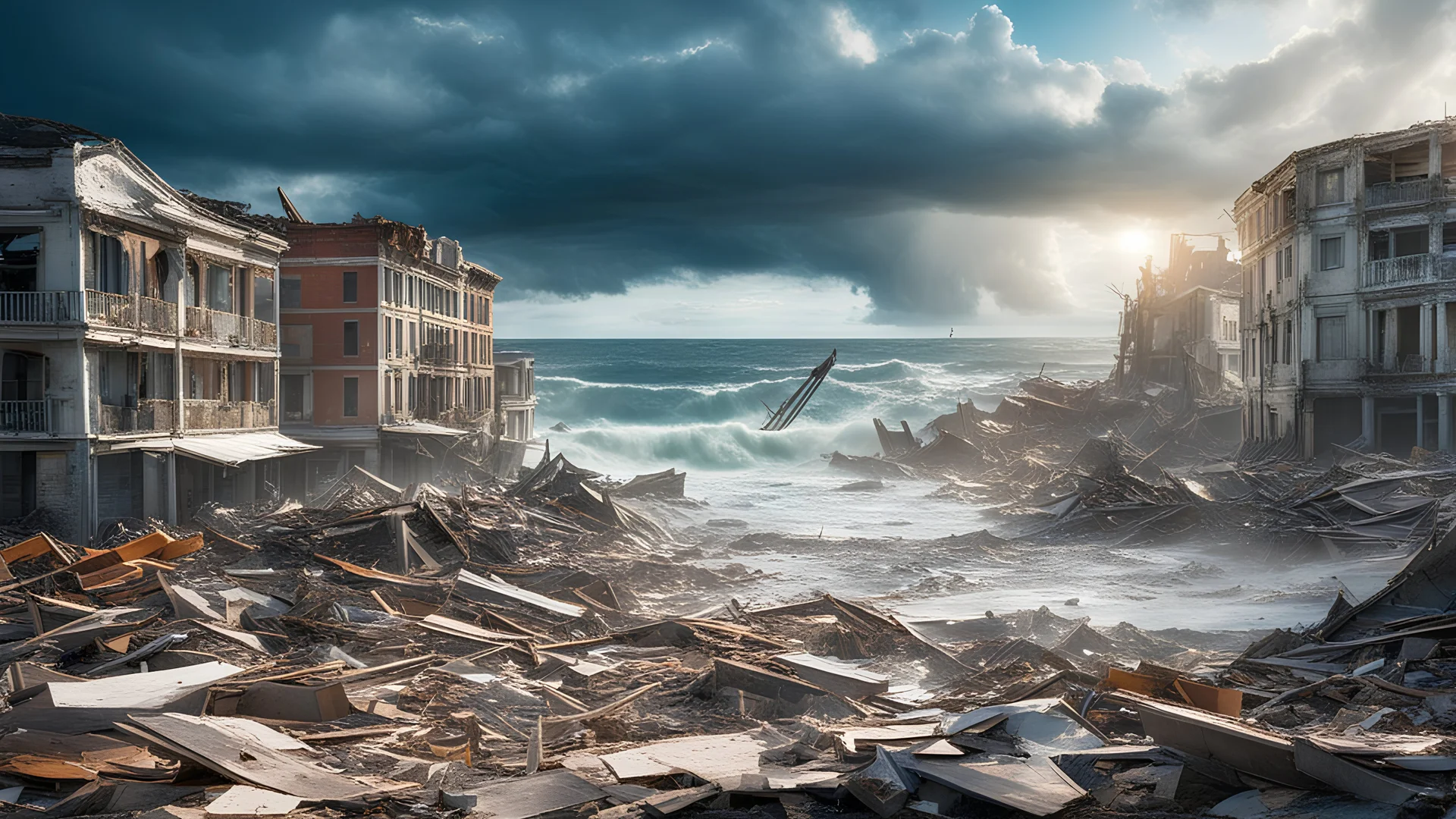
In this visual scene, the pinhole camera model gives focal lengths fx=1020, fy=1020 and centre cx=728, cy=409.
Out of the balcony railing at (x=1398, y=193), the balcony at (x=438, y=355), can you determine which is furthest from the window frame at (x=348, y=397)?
the balcony railing at (x=1398, y=193)

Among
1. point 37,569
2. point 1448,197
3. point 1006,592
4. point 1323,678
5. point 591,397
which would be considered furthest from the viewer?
point 591,397

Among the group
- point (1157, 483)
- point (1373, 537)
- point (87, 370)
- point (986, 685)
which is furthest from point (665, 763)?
point (1157, 483)

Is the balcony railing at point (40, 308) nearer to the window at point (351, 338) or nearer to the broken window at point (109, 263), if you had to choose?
the broken window at point (109, 263)

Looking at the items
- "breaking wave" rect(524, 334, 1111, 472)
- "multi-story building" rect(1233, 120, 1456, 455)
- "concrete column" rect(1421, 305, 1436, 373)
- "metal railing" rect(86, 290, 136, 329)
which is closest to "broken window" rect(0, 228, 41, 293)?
"metal railing" rect(86, 290, 136, 329)

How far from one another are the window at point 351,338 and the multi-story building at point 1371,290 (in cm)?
3921

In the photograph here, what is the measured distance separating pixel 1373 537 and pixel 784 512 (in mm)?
21958

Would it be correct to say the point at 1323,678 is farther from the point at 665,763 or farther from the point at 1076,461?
the point at 1076,461

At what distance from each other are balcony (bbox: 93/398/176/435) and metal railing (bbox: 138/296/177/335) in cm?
212

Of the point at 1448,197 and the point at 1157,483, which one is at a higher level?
the point at 1448,197

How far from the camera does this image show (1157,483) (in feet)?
115

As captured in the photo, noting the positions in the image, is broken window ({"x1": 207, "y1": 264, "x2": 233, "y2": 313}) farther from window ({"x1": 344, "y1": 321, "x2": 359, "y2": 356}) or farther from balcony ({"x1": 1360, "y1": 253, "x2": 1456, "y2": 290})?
balcony ({"x1": 1360, "y1": 253, "x2": 1456, "y2": 290})

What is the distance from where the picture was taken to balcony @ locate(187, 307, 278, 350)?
106 ft

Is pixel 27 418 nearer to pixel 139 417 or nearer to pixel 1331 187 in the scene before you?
pixel 139 417

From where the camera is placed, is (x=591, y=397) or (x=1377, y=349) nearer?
(x=1377, y=349)
